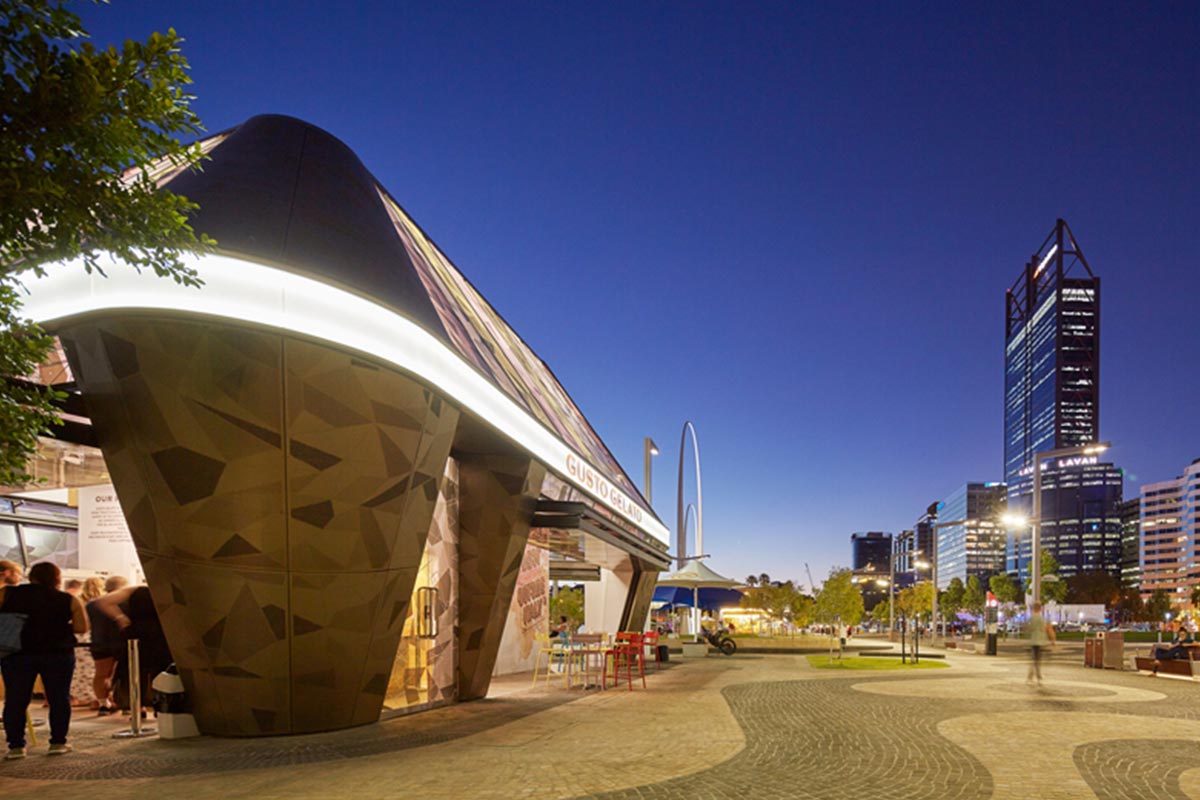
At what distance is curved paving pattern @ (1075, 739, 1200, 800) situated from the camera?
786cm

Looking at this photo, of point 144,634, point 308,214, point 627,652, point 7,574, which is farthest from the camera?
point 627,652

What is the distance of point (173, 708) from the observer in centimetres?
955

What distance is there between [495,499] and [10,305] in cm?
854

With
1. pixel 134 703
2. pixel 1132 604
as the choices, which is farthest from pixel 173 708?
pixel 1132 604

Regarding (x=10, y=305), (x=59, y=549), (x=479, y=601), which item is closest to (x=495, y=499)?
(x=479, y=601)

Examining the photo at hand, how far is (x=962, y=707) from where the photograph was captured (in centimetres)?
1448

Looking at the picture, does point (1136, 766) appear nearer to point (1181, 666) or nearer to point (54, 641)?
point (54, 641)

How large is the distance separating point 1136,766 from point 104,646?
12362 mm

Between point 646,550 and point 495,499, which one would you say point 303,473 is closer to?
point 495,499

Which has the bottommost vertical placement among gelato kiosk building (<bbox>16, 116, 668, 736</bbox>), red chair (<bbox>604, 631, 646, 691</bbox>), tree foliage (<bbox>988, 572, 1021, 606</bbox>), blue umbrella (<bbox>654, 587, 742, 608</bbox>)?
tree foliage (<bbox>988, 572, 1021, 606</bbox>)

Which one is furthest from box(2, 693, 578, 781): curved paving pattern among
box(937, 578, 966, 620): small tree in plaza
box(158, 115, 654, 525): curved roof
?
box(937, 578, 966, 620): small tree in plaza

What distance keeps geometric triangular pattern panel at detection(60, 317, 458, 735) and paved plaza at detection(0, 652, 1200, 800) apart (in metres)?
0.75

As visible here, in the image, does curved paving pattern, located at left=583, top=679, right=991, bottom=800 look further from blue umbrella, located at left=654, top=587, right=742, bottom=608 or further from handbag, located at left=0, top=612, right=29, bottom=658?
blue umbrella, located at left=654, top=587, right=742, bottom=608

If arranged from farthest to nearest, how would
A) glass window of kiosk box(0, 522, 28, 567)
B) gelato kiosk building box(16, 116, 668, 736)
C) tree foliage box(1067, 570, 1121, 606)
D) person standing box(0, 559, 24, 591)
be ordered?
tree foliage box(1067, 570, 1121, 606), glass window of kiosk box(0, 522, 28, 567), person standing box(0, 559, 24, 591), gelato kiosk building box(16, 116, 668, 736)
